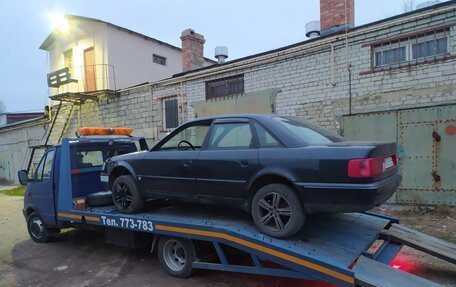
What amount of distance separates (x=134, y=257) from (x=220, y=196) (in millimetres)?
2365

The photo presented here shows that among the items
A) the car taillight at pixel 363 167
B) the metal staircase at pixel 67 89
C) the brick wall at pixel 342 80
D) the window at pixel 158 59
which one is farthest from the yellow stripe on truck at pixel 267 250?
the window at pixel 158 59

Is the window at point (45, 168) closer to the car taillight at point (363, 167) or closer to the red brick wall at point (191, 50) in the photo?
the car taillight at point (363, 167)

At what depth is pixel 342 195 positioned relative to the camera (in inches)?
131

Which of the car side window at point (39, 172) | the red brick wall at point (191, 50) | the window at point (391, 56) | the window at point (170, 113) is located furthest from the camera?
the red brick wall at point (191, 50)

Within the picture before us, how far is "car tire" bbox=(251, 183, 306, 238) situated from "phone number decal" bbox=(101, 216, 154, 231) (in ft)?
5.25

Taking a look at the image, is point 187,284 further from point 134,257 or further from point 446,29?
point 446,29

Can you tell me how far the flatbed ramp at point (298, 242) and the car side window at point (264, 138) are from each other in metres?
0.99

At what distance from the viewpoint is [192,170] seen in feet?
14.4

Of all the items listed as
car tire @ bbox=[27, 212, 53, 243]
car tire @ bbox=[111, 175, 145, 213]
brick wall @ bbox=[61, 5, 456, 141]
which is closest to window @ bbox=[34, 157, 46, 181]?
car tire @ bbox=[27, 212, 53, 243]

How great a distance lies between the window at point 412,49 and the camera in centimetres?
749

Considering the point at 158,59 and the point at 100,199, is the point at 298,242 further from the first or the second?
the point at 158,59

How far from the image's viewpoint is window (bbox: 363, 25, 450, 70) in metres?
7.49

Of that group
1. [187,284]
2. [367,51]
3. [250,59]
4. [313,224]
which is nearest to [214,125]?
[313,224]

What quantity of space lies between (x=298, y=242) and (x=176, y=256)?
6.20 feet
